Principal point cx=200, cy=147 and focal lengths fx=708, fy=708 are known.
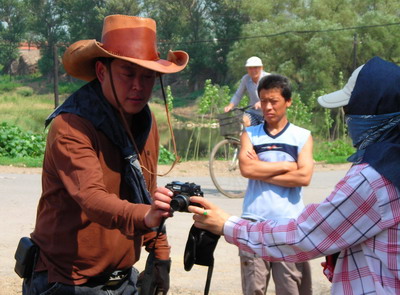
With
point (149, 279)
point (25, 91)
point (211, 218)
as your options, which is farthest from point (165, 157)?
point (25, 91)

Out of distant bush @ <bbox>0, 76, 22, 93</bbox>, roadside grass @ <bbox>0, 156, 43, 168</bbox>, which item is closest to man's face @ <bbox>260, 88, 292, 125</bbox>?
roadside grass @ <bbox>0, 156, 43, 168</bbox>

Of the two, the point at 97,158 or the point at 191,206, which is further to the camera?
the point at 97,158

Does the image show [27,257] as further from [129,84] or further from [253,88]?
[253,88]

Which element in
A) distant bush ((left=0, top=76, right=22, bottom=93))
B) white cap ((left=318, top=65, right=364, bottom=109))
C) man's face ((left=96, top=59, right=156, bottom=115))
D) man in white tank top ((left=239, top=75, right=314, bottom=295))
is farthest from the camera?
distant bush ((left=0, top=76, right=22, bottom=93))

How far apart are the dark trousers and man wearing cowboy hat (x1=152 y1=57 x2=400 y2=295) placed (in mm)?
950

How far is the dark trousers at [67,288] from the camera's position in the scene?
124 inches

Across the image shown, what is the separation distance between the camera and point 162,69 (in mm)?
3172

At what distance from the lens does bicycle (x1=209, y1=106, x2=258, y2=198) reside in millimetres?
10789

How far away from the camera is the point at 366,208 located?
2.50 metres

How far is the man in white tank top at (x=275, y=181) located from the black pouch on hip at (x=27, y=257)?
1889mm

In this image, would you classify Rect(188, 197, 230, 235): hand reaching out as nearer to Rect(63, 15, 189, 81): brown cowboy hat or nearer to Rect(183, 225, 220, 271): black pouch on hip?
Rect(183, 225, 220, 271): black pouch on hip

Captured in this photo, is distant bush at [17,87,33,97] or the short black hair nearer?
the short black hair

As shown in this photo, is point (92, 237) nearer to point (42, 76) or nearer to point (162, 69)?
point (162, 69)

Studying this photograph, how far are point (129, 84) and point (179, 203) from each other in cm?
69
